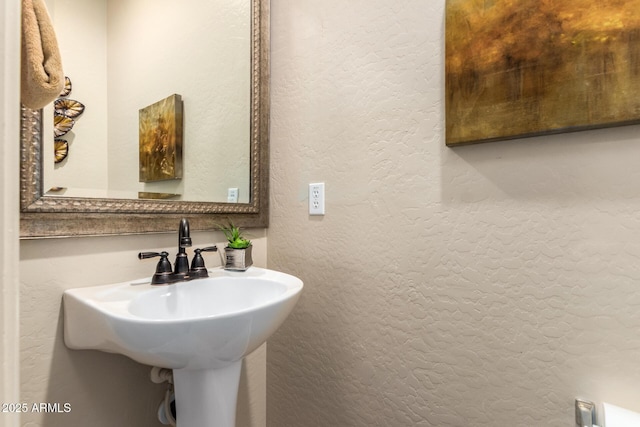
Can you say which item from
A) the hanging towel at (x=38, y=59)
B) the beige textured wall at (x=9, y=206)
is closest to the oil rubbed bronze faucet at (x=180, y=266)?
the hanging towel at (x=38, y=59)

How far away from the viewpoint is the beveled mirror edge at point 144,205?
71 centimetres

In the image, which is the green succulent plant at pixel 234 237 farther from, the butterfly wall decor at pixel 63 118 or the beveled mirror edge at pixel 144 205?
the butterfly wall decor at pixel 63 118

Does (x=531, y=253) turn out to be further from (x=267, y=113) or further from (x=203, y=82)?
(x=203, y=82)

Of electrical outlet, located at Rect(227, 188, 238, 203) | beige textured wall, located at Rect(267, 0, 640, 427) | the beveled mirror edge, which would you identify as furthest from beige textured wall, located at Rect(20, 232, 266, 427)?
beige textured wall, located at Rect(267, 0, 640, 427)

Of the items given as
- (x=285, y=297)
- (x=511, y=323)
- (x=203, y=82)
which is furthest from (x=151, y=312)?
(x=511, y=323)

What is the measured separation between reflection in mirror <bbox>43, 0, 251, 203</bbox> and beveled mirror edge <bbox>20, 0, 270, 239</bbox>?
3cm

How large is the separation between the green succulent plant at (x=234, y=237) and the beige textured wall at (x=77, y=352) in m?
Answer: 0.18

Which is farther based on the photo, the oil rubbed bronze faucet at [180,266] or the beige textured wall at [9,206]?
the oil rubbed bronze faucet at [180,266]

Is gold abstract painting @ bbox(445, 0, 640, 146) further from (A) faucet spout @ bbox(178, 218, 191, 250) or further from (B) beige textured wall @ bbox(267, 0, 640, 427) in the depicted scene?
(A) faucet spout @ bbox(178, 218, 191, 250)

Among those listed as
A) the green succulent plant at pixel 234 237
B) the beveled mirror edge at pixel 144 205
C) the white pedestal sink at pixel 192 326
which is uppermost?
the beveled mirror edge at pixel 144 205

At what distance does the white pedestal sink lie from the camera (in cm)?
59

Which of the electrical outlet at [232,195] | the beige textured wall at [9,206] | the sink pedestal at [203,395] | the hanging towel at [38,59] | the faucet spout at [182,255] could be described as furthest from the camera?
the electrical outlet at [232,195]

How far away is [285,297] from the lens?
2.38 ft

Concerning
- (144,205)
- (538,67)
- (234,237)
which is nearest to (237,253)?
(234,237)
